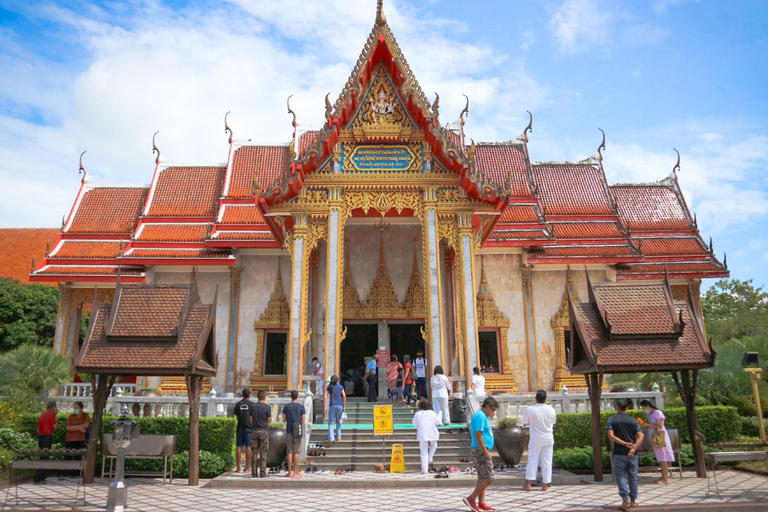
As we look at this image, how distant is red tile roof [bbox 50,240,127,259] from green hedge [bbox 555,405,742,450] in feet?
40.0

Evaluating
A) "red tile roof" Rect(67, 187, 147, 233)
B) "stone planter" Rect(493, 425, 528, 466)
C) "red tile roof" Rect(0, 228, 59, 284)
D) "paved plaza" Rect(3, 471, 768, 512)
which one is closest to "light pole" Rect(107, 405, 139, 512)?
"paved plaza" Rect(3, 471, 768, 512)

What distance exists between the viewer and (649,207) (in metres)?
18.8

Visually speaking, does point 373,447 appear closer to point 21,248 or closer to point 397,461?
point 397,461

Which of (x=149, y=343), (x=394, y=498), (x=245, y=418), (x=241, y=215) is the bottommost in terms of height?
(x=394, y=498)

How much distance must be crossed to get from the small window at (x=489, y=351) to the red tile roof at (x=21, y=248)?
22360 millimetres

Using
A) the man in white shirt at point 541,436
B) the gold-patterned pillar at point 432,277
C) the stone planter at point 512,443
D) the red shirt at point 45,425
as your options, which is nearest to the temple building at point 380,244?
the gold-patterned pillar at point 432,277

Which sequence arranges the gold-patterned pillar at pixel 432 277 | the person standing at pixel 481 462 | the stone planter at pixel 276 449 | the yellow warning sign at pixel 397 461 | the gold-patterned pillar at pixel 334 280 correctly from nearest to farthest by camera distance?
the person standing at pixel 481 462
the yellow warning sign at pixel 397 461
the stone planter at pixel 276 449
the gold-patterned pillar at pixel 334 280
the gold-patterned pillar at pixel 432 277

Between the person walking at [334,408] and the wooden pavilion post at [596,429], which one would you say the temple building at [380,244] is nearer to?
the person walking at [334,408]

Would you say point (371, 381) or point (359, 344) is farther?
point (359, 344)

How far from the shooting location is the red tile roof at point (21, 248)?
2877 centimetres

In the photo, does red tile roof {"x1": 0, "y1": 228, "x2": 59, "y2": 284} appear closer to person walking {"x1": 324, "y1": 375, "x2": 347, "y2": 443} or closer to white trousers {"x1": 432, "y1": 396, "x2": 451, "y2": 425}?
person walking {"x1": 324, "y1": 375, "x2": 347, "y2": 443}

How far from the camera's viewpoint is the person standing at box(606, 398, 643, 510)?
6059 millimetres

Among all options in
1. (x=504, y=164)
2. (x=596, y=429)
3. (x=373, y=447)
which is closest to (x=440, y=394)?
(x=373, y=447)

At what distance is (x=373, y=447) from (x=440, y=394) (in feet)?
4.63
